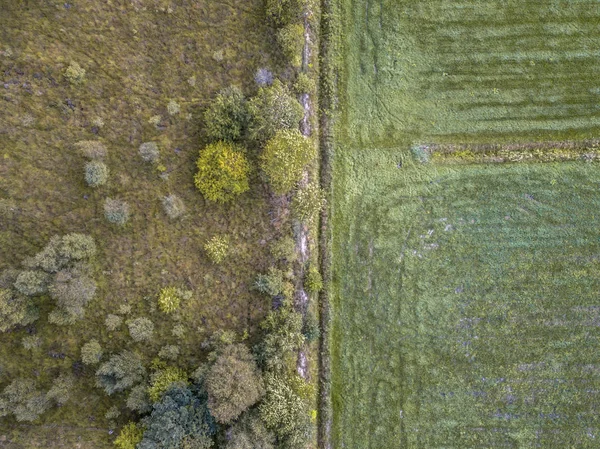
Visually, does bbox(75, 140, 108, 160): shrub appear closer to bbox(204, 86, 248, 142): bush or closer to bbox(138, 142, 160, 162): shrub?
bbox(138, 142, 160, 162): shrub

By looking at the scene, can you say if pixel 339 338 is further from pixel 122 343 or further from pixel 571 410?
pixel 571 410

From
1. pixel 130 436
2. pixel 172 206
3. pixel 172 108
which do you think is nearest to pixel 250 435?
pixel 130 436

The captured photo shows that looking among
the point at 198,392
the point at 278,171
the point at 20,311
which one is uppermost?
the point at 278,171

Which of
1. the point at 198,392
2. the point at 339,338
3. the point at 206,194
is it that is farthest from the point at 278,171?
the point at 198,392

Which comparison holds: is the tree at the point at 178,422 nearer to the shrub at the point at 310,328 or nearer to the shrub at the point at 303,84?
the shrub at the point at 310,328

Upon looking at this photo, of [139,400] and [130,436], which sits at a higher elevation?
[139,400]

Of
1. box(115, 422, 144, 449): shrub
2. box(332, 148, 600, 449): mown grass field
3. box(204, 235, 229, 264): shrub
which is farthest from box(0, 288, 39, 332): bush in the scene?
box(332, 148, 600, 449): mown grass field

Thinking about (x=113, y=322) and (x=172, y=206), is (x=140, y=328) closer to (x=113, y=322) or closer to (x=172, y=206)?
(x=113, y=322)
